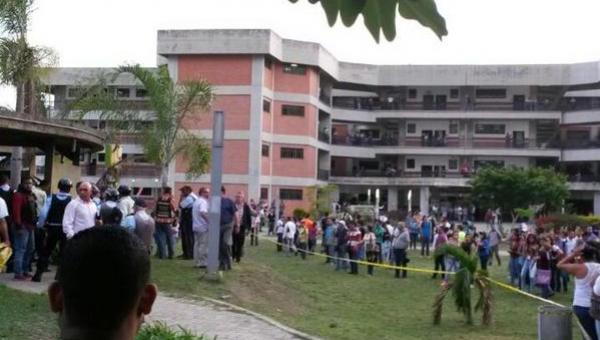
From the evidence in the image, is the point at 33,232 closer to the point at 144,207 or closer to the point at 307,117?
the point at 144,207

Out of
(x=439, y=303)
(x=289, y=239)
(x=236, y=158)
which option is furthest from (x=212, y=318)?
(x=236, y=158)

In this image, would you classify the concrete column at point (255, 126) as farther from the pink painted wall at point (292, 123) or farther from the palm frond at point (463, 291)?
the palm frond at point (463, 291)

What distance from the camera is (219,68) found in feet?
165

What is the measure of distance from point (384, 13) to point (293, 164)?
50.2 meters

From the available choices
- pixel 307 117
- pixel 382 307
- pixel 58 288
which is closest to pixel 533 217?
pixel 307 117

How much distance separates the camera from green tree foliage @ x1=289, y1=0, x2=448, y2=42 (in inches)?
91.4

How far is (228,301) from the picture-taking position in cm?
1265

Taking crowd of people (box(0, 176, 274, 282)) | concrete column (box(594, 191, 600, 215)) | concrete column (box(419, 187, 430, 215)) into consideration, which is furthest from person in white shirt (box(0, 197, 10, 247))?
concrete column (box(594, 191, 600, 215))

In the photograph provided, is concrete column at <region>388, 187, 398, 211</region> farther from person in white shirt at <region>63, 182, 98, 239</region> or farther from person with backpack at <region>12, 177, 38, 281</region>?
person in white shirt at <region>63, 182, 98, 239</region>

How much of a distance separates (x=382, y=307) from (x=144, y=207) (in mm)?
5541

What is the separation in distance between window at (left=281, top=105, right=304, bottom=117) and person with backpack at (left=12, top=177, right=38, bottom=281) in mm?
41003

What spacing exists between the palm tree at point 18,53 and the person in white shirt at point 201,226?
14.2ft

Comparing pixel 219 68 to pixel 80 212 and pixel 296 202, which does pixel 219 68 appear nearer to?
pixel 296 202

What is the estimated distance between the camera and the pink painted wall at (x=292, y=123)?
52.2 meters
